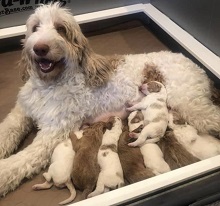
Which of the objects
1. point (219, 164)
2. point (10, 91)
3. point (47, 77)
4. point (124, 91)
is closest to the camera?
point (219, 164)

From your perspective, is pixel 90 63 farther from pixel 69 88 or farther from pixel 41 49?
pixel 41 49

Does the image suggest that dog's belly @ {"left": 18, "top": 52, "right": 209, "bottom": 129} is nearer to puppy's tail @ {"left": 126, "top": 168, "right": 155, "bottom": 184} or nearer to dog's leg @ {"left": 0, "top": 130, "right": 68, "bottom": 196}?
dog's leg @ {"left": 0, "top": 130, "right": 68, "bottom": 196}

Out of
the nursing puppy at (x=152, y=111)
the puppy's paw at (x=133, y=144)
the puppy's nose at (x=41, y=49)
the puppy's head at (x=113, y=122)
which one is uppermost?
the puppy's nose at (x=41, y=49)

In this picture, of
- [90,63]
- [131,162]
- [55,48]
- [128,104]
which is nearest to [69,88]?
[90,63]

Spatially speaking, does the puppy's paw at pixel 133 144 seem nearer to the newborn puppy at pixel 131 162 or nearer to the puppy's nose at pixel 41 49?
the newborn puppy at pixel 131 162

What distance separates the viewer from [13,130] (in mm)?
2186

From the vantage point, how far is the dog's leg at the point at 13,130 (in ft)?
6.97

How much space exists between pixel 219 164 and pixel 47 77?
3.33 feet

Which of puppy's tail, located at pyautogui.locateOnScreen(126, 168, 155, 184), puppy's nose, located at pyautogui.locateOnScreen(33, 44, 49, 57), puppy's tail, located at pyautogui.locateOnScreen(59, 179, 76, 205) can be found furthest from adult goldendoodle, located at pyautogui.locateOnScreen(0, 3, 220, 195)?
puppy's tail, located at pyautogui.locateOnScreen(126, 168, 155, 184)

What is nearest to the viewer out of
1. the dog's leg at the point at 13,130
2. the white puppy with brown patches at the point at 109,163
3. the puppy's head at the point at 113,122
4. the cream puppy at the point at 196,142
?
the white puppy with brown patches at the point at 109,163

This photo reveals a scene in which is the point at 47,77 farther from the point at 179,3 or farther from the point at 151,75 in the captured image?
the point at 179,3

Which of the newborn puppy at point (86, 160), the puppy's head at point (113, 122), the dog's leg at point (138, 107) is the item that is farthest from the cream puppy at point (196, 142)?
the newborn puppy at point (86, 160)

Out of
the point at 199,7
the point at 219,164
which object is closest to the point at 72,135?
the point at 219,164

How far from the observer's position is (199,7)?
2.83 m
